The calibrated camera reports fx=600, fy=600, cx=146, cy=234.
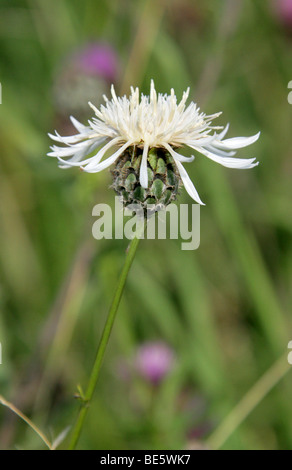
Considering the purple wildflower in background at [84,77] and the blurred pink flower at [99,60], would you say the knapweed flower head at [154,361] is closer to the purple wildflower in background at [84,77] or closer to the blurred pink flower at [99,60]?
the purple wildflower in background at [84,77]

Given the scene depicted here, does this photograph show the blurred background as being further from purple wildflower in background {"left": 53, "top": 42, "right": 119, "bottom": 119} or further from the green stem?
the green stem

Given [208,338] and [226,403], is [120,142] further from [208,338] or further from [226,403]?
[208,338]

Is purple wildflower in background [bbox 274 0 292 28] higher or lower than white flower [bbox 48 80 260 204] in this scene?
higher

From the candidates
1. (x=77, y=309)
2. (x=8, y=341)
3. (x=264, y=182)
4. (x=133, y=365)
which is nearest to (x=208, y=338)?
(x=133, y=365)

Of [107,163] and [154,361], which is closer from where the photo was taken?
[107,163]

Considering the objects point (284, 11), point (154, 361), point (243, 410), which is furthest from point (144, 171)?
point (284, 11)

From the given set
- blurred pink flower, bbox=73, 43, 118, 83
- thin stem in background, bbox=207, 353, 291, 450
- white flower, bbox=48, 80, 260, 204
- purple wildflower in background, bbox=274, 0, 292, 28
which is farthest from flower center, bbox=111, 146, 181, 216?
purple wildflower in background, bbox=274, 0, 292, 28

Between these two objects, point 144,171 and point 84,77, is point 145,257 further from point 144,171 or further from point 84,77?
point 144,171
